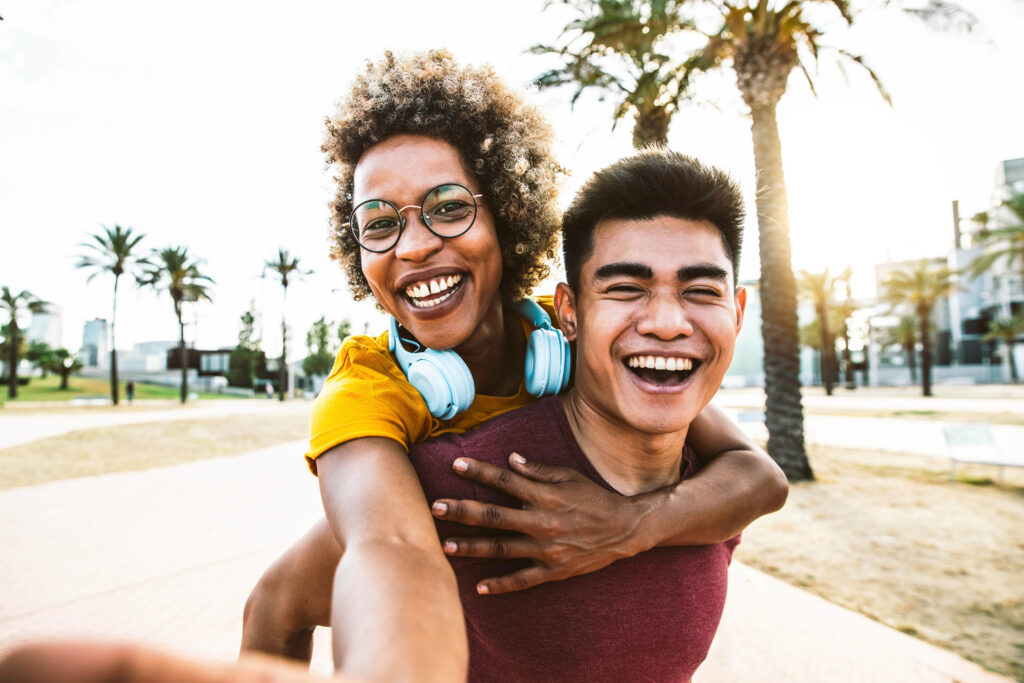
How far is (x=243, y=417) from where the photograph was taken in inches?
979

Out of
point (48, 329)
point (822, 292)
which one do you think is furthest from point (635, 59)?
point (48, 329)

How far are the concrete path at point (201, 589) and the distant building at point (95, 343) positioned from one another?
8343 cm

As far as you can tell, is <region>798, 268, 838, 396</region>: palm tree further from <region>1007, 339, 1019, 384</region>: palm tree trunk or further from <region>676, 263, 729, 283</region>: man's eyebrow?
<region>676, 263, 729, 283</region>: man's eyebrow

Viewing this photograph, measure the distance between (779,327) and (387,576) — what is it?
10357 millimetres

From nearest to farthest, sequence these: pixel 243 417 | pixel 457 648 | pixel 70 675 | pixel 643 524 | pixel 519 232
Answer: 1. pixel 70 675
2. pixel 457 648
3. pixel 643 524
4. pixel 519 232
5. pixel 243 417

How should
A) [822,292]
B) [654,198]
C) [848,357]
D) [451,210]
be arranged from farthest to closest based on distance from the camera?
[848,357], [822,292], [451,210], [654,198]

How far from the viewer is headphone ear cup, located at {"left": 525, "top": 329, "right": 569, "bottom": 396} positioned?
225cm

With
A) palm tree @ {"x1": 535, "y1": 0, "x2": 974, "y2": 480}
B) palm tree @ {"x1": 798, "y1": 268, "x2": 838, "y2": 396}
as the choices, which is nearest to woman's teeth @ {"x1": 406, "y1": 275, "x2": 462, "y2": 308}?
palm tree @ {"x1": 535, "y1": 0, "x2": 974, "y2": 480}

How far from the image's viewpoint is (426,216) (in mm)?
2354

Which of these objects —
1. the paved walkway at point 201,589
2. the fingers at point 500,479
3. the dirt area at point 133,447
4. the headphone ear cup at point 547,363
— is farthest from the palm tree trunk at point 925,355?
the fingers at point 500,479

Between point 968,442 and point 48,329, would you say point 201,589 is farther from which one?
point 48,329

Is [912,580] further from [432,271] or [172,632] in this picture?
[172,632]

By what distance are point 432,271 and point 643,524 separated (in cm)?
117

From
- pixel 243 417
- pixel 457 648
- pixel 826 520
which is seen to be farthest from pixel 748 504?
pixel 243 417
